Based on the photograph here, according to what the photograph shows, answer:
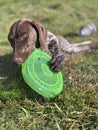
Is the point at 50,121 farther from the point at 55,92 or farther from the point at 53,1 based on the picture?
the point at 53,1

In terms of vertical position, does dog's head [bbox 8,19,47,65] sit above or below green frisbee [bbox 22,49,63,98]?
above

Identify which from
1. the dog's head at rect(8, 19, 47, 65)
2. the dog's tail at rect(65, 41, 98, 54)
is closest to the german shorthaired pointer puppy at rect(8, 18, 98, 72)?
the dog's head at rect(8, 19, 47, 65)

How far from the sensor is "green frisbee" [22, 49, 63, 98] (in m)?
3.94

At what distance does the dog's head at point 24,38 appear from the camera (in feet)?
14.4

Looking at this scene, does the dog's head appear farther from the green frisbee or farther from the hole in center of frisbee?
the hole in center of frisbee

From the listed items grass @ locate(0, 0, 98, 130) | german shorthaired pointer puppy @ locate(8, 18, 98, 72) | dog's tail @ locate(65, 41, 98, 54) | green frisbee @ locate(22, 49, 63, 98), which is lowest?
dog's tail @ locate(65, 41, 98, 54)

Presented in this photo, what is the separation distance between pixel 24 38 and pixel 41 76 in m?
0.68

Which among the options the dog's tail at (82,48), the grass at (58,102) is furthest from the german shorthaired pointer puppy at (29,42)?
the dog's tail at (82,48)

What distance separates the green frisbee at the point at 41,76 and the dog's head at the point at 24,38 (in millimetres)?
144

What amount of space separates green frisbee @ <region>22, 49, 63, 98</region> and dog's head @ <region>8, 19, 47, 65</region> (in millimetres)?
144

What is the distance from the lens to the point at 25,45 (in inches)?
178

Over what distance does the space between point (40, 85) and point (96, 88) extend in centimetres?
66

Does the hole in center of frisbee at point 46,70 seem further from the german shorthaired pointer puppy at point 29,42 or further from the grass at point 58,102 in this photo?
the grass at point 58,102

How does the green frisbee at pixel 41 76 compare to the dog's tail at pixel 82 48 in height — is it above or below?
above
